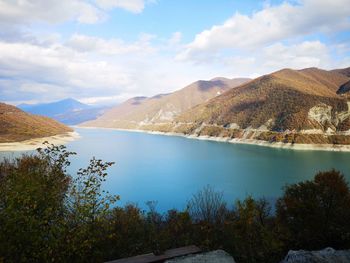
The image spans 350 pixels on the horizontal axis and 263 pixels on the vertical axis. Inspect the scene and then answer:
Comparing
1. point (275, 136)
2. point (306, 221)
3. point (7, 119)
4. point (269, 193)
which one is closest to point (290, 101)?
point (275, 136)

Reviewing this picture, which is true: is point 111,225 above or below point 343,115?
below

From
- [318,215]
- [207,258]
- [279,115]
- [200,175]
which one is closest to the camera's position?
[207,258]

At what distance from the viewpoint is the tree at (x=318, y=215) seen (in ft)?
38.2

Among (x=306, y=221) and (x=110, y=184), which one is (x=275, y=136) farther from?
(x=306, y=221)

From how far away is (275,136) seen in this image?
110250mm

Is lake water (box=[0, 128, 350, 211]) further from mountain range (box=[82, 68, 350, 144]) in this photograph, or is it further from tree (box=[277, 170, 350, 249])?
mountain range (box=[82, 68, 350, 144])

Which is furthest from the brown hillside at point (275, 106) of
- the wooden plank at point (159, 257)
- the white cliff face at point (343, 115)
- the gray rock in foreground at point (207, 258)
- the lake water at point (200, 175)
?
the gray rock in foreground at point (207, 258)

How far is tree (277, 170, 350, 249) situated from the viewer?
11656 mm

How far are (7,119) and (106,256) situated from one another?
416 ft

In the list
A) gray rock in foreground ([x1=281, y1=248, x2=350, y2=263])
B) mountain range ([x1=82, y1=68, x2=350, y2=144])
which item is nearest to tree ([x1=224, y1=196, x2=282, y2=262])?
gray rock in foreground ([x1=281, y1=248, x2=350, y2=263])

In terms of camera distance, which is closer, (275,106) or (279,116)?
(279,116)

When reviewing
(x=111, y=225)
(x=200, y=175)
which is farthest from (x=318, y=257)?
(x=200, y=175)

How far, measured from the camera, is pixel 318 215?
1288 centimetres

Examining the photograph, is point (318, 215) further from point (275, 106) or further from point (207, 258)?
point (275, 106)
